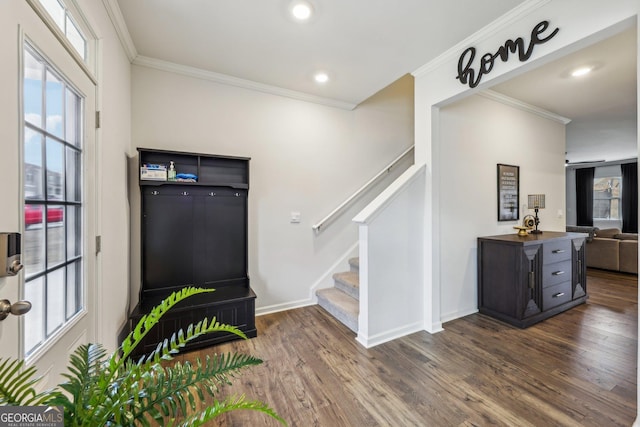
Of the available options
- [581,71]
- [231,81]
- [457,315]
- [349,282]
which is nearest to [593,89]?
[581,71]

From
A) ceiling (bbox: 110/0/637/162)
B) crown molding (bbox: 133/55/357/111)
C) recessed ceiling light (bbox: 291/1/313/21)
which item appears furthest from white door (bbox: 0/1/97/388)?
recessed ceiling light (bbox: 291/1/313/21)

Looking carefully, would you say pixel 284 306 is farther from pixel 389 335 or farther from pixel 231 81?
pixel 231 81

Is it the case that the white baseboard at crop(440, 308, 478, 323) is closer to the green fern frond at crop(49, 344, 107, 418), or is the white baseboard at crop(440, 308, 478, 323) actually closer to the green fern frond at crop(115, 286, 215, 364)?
the green fern frond at crop(115, 286, 215, 364)

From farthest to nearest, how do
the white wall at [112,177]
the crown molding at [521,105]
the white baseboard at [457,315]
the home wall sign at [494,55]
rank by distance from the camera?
the crown molding at [521,105], the white baseboard at [457,315], the home wall sign at [494,55], the white wall at [112,177]

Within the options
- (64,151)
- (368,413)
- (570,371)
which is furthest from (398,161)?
(64,151)

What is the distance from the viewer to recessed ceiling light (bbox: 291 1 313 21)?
1858mm

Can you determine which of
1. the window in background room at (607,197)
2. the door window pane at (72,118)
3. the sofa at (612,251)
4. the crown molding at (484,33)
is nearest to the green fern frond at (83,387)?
the door window pane at (72,118)

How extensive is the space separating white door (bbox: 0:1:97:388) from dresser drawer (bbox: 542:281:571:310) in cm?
398

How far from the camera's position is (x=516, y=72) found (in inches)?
80.3

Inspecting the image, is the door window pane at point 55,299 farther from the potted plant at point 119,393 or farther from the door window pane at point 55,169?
the potted plant at point 119,393

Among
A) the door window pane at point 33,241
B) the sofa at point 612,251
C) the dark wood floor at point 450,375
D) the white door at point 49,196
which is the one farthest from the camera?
the sofa at point 612,251

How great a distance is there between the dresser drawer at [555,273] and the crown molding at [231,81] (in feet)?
9.71

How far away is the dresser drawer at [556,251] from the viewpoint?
2863mm

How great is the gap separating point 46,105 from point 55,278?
31.7 inches
